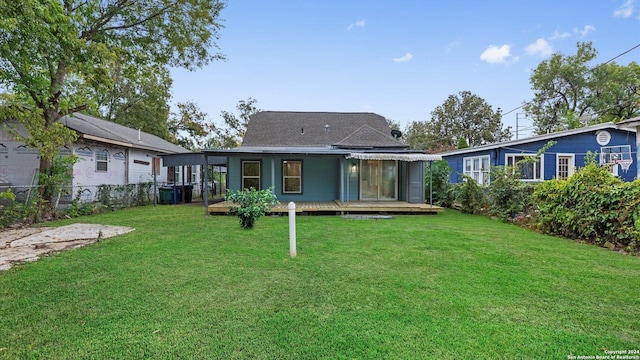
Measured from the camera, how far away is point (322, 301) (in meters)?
3.24

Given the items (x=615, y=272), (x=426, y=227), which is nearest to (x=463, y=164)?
(x=426, y=227)

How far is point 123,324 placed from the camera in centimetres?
274

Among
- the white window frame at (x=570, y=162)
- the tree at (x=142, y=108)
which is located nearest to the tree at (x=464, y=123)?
the white window frame at (x=570, y=162)

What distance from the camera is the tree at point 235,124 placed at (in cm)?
2971

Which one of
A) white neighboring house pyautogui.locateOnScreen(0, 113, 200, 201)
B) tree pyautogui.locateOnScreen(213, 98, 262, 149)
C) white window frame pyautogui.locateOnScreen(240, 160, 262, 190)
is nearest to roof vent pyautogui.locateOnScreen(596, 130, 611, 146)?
white window frame pyautogui.locateOnScreen(240, 160, 262, 190)

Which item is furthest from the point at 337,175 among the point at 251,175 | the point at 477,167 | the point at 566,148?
the point at 566,148

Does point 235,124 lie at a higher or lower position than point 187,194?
higher

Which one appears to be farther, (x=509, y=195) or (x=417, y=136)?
(x=417, y=136)

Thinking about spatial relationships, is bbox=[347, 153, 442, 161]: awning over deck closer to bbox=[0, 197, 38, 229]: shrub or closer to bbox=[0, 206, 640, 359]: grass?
bbox=[0, 206, 640, 359]: grass

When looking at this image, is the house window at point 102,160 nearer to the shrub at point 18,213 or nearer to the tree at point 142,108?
the shrub at point 18,213

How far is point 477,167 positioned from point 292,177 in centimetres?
920

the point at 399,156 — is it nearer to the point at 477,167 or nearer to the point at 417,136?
the point at 477,167

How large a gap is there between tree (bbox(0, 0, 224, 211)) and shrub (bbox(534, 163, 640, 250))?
1157 centimetres

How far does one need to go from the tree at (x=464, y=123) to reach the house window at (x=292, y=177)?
2428 cm
